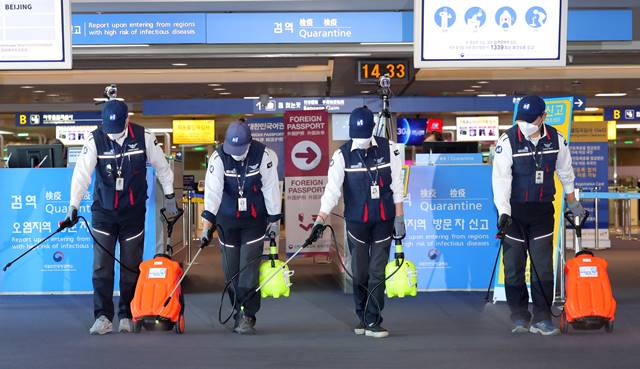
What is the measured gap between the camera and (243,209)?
676cm

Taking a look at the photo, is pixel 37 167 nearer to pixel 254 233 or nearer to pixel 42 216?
pixel 42 216

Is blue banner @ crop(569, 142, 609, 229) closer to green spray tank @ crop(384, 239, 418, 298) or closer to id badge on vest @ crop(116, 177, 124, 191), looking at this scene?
green spray tank @ crop(384, 239, 418, 298)

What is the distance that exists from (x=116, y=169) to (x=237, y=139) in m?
0.97

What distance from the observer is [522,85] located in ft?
54.7

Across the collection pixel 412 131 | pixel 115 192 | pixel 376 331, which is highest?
pixel 412 131

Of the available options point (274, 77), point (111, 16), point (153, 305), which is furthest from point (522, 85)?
point (153, 305)

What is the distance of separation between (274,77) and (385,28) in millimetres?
6285

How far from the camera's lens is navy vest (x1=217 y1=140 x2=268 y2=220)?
677 centimetres

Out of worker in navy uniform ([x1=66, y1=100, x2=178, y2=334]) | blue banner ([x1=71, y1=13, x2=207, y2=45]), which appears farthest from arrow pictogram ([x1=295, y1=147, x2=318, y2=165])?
worker in navy uniform ([x1=66, y1=100, x2=178, y2=334])

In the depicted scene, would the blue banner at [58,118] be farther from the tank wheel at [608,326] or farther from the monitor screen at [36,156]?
the tank wheel at [608,326]

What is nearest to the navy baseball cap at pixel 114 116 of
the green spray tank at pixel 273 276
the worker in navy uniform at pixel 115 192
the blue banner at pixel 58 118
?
the worker in navy uniform at pixel 115 192

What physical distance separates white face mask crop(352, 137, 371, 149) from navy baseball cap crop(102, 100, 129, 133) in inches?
64.1

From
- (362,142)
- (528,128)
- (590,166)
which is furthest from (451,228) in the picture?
(590,166)

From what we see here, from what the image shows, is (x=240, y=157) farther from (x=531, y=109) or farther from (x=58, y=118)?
(x=58, y=118)
